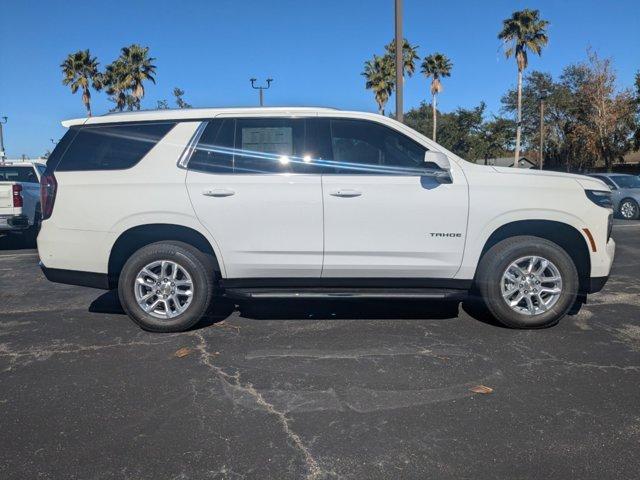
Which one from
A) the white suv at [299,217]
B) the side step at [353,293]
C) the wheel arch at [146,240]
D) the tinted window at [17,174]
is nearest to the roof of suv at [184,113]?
the white suv at [299,217]

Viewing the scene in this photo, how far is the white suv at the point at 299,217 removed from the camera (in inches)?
179

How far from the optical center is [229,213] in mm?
4566

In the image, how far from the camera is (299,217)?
4547 mm

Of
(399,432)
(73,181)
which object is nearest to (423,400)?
(399,432)

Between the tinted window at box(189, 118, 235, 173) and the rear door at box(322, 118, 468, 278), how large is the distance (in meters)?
0.91

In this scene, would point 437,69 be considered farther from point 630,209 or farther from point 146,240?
point 146,240

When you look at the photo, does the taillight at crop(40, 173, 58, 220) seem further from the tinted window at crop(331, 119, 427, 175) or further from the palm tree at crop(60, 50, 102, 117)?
the palm tree at crop(60, 50, 102, 117)

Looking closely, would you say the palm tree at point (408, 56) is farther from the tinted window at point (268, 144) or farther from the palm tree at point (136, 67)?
the tinted window at point (268, 144)

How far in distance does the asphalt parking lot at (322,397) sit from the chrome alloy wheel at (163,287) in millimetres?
274

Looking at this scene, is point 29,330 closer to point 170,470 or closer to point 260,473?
point 170,470

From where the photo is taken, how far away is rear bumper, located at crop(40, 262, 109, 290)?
4.70 metres

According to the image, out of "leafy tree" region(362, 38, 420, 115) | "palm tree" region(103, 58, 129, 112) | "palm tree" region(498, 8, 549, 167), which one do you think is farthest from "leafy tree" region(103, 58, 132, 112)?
"palm tree" region(498, 8, 549, 167)

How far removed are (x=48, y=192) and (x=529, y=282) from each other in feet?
14.4

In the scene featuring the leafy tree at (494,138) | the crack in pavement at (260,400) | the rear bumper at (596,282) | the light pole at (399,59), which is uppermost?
the leafy tree at (494,138)
